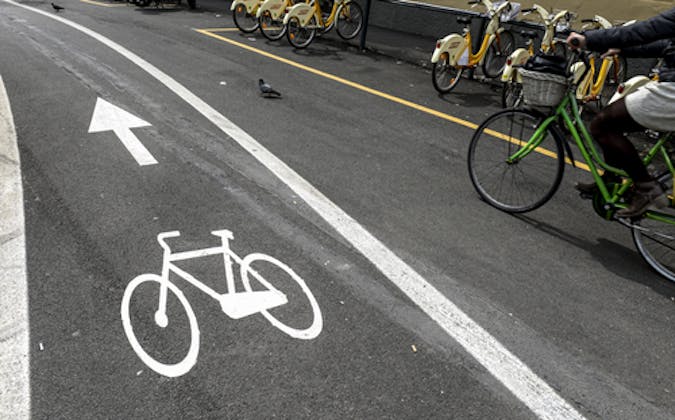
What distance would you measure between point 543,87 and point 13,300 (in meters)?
4.04

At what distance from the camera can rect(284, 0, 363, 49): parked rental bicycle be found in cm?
1202

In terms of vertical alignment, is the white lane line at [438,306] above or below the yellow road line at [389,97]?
below

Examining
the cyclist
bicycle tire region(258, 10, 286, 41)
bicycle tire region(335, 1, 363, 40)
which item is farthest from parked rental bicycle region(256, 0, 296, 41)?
the cyclist

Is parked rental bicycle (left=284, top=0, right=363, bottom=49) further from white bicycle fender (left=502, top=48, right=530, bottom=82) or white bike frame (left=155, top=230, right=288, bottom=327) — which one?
white bike frame (left=155, top=230, right=288, bottom=327)

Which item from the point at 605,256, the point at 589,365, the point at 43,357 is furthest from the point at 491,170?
the point at 43,357

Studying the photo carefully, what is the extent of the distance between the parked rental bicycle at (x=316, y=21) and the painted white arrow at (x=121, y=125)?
5.85 metres

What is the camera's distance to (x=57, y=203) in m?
4.52

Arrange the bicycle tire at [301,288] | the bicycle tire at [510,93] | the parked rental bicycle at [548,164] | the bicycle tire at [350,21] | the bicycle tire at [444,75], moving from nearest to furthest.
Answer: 1. the bicycle tire at [301,288]
2. the parked rental bicycle at [548,164]
3. the bicycle tire at [510,93]
4. the bicycle tire at [444,75]
5. the bicycle tire at [350,21]

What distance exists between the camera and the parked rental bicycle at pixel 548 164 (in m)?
4.20

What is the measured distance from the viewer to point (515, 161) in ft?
16.3

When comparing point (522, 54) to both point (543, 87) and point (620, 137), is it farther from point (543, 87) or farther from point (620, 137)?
point (620, 137)

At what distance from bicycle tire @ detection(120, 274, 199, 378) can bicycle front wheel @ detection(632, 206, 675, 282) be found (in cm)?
333

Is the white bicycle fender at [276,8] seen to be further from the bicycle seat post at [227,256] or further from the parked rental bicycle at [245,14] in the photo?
the bicycle seat post at [227,256]

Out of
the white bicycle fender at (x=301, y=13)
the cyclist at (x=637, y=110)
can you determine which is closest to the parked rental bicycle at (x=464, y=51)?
the white bicycle fender at (x=301, y=13)
